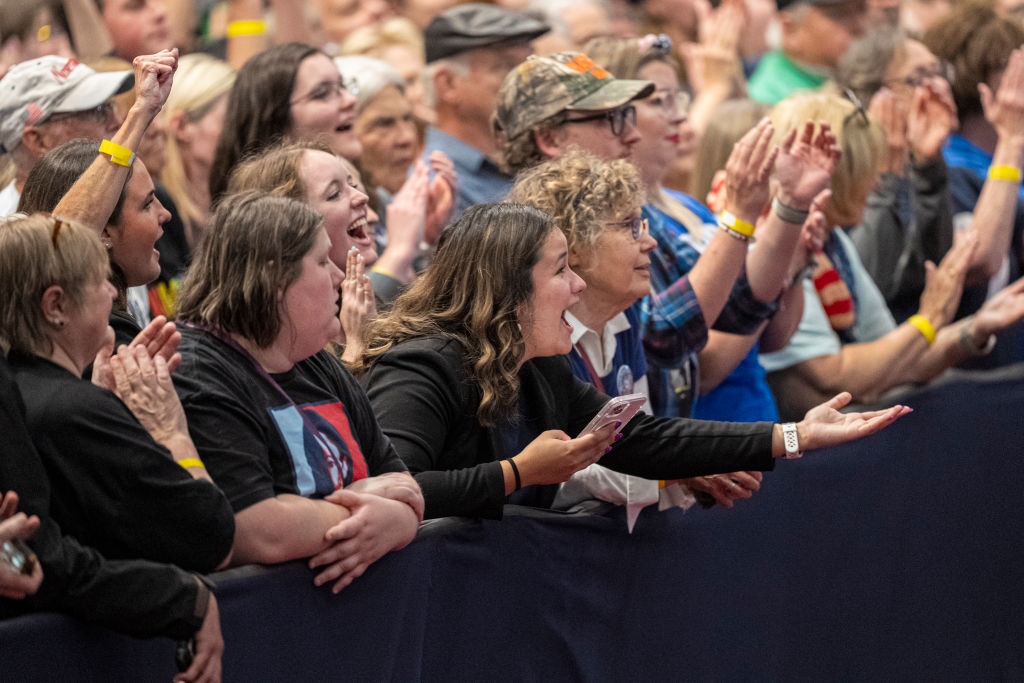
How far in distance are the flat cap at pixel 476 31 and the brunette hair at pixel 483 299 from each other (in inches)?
96.3

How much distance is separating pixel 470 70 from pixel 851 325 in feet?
5.81

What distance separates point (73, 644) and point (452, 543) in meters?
0.93

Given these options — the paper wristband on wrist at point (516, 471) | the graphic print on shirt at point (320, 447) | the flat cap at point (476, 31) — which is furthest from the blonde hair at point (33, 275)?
the flat cap at point (476, 31)

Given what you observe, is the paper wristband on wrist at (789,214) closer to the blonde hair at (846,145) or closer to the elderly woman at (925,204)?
the blonde hair at (846,145)

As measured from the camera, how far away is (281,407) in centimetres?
271

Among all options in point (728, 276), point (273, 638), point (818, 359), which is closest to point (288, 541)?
point (273, 638)

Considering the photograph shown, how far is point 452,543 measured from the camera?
300 centimetres

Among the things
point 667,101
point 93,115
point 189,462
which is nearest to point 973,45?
point 667,101

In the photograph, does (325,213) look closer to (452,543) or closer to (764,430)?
(452,543)

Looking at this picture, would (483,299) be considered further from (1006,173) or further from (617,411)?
(1006,173)

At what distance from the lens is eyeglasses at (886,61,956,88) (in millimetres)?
6241

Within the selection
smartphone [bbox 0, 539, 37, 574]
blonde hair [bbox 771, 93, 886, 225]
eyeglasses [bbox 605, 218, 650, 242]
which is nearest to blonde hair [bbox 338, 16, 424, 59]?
blonde hair [bbox 771, 93, 886, 225]

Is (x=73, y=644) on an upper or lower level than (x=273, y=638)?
upper

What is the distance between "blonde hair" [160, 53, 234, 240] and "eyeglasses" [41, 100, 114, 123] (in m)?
1.04
